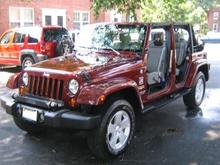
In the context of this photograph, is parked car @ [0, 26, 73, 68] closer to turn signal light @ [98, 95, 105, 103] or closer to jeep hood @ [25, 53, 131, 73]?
jeep hood @ [25, 53, 131, 73]

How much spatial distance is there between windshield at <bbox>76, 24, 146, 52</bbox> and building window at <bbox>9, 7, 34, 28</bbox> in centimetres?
1679

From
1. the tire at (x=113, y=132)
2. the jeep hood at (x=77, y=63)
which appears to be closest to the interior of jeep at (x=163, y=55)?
the jeep hood at (x=77, y=63)

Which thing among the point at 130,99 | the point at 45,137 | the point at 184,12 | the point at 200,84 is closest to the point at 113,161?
the point at 130,99

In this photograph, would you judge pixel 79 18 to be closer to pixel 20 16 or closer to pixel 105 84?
pixel 20 16

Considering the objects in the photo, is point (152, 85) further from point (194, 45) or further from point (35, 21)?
point (35, 21)

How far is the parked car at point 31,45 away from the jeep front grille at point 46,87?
24.2 feet

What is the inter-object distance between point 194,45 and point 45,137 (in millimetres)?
3556

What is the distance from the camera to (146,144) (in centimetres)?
566

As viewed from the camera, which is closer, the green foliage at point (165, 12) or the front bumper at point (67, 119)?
the front bumper at point (67, 119)

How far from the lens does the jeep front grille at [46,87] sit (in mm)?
5106

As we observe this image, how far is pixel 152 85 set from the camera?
653cm

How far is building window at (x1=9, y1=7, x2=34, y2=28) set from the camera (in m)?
22.6

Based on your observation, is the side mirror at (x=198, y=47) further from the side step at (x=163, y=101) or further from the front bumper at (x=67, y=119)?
the front bumper at (x=67, y=119)

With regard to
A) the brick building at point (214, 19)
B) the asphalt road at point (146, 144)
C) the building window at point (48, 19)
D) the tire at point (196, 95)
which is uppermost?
the brick building at point (214, 19)
